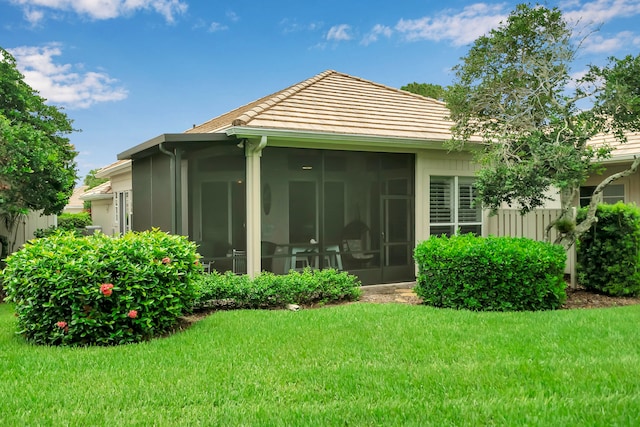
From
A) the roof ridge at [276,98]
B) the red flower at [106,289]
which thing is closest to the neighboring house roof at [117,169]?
the roof ridge at [276,98]

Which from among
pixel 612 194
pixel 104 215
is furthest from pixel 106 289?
pixel 104 215

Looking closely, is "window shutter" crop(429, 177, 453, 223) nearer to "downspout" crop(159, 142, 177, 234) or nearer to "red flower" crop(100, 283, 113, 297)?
"downspout" crop(159, 142, 177, 234)

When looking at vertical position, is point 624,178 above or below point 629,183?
above

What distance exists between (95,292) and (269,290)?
9.60ft

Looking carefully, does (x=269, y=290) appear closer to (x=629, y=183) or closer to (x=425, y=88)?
(x=629, y=183)

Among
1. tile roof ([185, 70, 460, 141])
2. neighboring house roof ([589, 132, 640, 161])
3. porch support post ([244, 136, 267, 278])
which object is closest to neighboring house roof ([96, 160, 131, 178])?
tile roof ([185, 70, 460, 141])

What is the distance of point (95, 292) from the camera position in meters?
5.73

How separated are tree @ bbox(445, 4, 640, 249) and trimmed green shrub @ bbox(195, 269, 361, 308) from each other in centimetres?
323

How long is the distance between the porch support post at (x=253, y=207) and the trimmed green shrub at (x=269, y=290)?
2.02ft

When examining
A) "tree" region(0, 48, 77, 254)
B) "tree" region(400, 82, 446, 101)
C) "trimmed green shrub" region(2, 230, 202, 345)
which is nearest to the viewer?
"trimmed green shrub" region(2, 230, 202, 345)

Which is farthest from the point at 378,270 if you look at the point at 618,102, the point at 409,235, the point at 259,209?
the point at 618,102

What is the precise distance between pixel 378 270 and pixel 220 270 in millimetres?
3323

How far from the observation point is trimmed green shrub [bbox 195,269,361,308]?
A: 25.8 feet

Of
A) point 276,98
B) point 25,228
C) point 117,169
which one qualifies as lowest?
point 25,228
